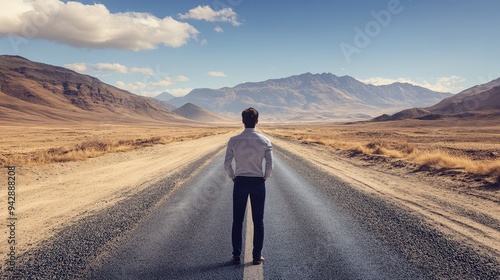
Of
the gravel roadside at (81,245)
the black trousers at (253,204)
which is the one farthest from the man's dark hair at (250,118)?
the gravel roadside at (81,245)

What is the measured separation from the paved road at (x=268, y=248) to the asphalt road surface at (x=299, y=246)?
14 mm

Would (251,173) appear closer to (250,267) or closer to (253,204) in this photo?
(253,204)

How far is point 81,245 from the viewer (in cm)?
559

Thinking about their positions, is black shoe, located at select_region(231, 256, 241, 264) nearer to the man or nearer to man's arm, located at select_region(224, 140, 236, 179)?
the man

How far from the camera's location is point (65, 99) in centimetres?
19225

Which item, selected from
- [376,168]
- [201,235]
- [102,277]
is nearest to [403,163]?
[376,168]

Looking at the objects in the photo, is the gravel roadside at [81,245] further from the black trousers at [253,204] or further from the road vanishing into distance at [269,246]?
the black trousers at [253,204]

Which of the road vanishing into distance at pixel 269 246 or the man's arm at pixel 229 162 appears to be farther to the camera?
the man's arm at pixel 229 162

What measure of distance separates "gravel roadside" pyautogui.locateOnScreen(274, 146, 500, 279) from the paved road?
26cm

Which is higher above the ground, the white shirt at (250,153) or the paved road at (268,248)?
the white shirt at (250,153)

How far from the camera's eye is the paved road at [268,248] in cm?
454

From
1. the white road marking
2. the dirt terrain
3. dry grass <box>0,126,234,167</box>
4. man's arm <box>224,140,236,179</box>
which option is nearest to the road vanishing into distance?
the white road marking

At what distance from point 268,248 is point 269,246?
0.32 ft

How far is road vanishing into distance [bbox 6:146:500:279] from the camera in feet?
15.0
